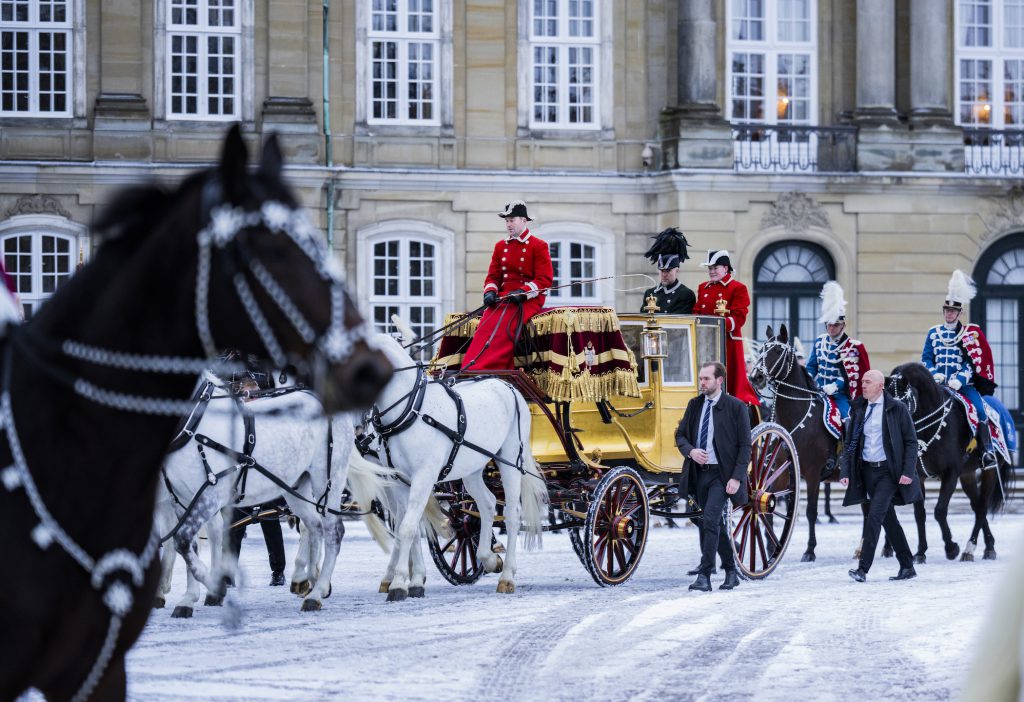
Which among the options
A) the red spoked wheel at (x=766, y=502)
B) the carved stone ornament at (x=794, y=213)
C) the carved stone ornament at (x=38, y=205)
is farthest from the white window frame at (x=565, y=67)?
the red spoked wheel at (x=766, y=502)

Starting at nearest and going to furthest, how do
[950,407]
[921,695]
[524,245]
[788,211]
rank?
1. [921,695]
2. [524,245]
3. [950,407]
4. [788,211]

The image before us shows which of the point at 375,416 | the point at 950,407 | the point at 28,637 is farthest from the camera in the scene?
the point at 950,407

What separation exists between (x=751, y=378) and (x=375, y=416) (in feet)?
20.0

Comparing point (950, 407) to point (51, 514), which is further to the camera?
point (950, 407)

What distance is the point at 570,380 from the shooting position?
13.4 m

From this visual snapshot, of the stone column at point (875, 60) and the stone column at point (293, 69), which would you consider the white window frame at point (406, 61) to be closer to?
the stone column at point (293, 69)

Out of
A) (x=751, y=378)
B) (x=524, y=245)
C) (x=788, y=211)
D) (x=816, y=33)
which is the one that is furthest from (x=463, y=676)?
(x=816, y=33)

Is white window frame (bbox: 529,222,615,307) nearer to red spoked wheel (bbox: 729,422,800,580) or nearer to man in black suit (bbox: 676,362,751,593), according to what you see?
red spoked wheel (bbox: 729,422,800,580)

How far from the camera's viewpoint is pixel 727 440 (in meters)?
13.4

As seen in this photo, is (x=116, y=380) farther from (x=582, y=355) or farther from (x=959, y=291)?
(x=959, y=291)

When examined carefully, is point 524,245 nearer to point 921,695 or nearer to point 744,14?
point 921,695

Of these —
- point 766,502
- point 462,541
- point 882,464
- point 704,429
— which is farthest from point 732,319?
point 462,541

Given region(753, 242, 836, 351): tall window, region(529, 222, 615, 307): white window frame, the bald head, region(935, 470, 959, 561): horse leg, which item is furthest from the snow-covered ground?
region(753, 242, 836, 351): tall window

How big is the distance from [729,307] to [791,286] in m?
12.7
